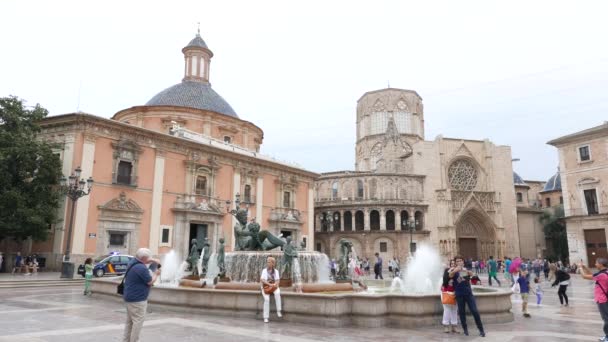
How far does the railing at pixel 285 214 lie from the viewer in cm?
3469

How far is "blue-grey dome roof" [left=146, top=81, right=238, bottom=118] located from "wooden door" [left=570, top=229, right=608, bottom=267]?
32402mm

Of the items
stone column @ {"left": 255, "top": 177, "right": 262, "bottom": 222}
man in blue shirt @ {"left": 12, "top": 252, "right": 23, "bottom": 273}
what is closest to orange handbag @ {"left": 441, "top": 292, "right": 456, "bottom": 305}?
man in blue shirt @ {"left": 12, "top": 252, "right": 23, "bottom": 273}

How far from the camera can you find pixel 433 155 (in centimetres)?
4816

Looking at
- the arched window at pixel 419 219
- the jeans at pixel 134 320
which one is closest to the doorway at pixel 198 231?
the jeans at pixel 134 320

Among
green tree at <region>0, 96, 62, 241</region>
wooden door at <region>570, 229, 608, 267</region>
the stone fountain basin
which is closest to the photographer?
the stone fountain basin

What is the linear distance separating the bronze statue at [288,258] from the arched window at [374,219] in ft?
119

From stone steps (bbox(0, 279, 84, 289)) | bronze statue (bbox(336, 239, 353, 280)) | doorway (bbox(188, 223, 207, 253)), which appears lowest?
stone steps (bbox(0, 279, 84, 289))

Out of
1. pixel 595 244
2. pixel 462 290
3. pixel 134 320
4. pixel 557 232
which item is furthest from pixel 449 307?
pixel 557 232

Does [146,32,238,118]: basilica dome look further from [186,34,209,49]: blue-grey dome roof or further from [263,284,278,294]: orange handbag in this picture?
[263,284,278,294]: orange handbag

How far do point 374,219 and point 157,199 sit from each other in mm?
A: 26927

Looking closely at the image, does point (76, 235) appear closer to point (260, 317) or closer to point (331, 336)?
point (260, 317)

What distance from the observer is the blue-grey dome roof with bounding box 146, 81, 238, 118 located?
3581cm

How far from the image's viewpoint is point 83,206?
22578 mm

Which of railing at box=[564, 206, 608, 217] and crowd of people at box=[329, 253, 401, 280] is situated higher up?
railing at box=[564, 206, 608, 217]
